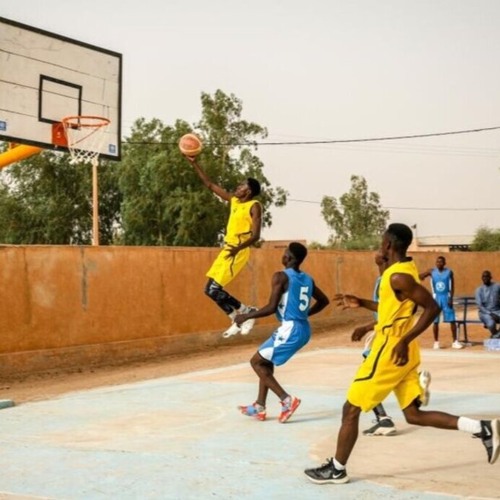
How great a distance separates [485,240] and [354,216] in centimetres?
1743

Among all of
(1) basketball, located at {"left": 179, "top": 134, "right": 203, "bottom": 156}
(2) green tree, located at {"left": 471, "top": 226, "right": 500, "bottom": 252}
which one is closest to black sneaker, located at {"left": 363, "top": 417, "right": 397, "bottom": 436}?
(1) basketball, located at {"left": 179, "top": 134, "right": 203, "bottom": 156}

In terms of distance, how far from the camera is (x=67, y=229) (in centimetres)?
6228

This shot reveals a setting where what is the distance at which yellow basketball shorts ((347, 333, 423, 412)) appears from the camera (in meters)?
5.86

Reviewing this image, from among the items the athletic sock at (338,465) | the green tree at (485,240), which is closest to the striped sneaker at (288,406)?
the athletic sock at (338,465)

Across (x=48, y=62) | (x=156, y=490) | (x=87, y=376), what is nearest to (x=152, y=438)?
(x=156, y=490)

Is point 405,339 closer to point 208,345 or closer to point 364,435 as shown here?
point 364,435

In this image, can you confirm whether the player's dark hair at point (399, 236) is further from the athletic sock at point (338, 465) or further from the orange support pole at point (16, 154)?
the orange support pole at point (16, 154)

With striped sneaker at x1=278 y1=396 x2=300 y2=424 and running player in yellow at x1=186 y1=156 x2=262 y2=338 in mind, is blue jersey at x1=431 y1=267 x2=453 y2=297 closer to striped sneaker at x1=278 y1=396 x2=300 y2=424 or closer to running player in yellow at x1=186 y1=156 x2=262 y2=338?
running player in yellow at x1=186 y1=156 x2=262 y2=338

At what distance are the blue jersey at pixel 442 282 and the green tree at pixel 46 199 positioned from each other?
4556 centimetres

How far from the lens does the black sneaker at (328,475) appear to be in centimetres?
594

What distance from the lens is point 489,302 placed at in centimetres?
1695

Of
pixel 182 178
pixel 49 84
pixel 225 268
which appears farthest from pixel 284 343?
pixel 182 178

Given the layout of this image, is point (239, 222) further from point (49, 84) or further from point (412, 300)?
point (49, 84)

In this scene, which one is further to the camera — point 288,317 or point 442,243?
point 442,243
